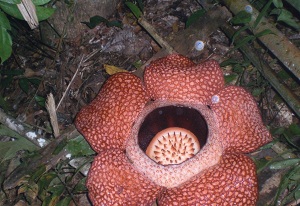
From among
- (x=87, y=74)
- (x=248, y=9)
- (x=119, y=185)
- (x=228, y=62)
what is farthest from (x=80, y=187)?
(x=248, y=9)

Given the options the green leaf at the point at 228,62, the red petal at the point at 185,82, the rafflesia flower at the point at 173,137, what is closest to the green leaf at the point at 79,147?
the rafflesia flower at the point at 173,137

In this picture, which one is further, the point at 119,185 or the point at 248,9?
the point at 248,9

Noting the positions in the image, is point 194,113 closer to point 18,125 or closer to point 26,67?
point 18,125

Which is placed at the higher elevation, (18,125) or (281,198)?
(18,125)

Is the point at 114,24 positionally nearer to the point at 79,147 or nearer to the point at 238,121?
the point at 79,147

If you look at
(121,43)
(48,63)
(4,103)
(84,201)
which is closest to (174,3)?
(121,43)

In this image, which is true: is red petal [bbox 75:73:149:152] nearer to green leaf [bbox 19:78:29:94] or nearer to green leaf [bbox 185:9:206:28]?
green leaf [bbox 185:9:206:28]

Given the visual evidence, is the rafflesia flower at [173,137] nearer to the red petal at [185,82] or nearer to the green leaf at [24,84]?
the red petal at [185,82]
